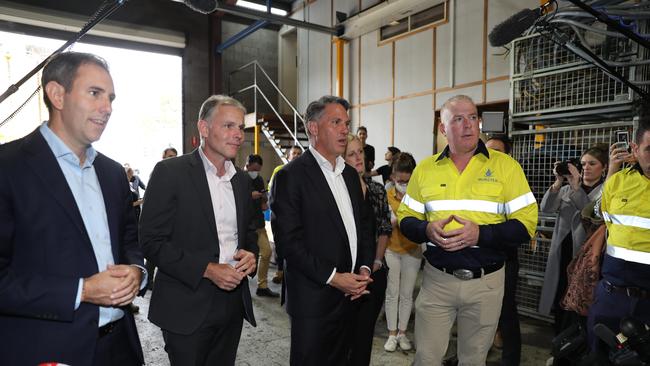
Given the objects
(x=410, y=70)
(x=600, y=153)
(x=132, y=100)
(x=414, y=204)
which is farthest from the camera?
(x=132, y=100)

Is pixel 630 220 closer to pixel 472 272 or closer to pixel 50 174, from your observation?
pixel 472 272

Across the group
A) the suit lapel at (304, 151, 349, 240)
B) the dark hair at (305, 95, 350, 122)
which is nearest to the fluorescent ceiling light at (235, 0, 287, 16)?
the dark hair at (305, 95, 350, 122)

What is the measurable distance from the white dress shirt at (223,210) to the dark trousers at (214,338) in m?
0.20

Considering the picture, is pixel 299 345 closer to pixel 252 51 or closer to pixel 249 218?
pixel 249 218

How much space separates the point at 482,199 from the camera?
212 cm

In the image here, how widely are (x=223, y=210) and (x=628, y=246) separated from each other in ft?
7.00

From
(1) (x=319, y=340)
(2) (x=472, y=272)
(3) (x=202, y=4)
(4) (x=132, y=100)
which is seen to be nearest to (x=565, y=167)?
(2) (x=472, y=272)

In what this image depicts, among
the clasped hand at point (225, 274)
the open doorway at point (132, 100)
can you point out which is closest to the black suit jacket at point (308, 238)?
the clasped hand at point (225, 274)

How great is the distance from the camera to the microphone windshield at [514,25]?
3.18 meters

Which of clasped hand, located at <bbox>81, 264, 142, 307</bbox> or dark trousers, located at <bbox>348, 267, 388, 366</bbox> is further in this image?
dark trousers, located at <bbox>348, 267, 388, 366</bbox>

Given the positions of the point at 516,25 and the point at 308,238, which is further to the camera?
the point at 516,25

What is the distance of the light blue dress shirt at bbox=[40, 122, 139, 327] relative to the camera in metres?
1.34

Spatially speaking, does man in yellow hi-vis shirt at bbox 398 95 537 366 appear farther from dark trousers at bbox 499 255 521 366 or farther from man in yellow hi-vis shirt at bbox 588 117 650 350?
dark trousers at bbox 499 255 521 366

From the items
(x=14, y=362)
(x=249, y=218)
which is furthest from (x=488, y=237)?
(x=14, y=362)
